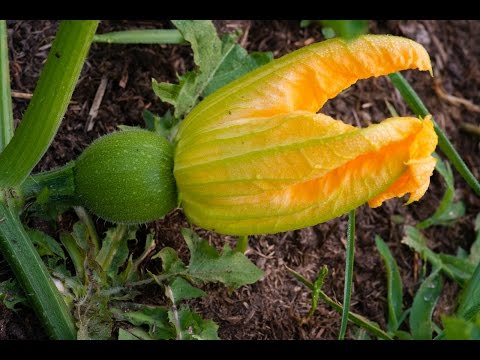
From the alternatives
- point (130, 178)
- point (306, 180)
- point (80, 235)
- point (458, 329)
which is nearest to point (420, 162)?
point (306, 180)

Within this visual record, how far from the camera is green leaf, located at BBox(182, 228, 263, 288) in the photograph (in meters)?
1.95

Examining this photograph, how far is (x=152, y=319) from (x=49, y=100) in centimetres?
66

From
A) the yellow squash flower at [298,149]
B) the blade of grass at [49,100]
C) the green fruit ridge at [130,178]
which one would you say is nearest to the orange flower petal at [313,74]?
the yellow squash flower at [298,149]

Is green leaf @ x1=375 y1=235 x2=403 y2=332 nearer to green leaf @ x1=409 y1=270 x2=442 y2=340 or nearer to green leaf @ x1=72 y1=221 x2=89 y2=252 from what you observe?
green leaf @ x1=409 y1=270 x2=442 y2=340

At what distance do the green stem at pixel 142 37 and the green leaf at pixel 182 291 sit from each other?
0.78 metres

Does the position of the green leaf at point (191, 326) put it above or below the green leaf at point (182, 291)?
below

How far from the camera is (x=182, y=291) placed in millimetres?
1919

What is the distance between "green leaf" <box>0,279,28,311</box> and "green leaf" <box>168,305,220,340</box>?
1.28ft

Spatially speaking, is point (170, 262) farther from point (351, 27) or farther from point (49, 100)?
point (351, 27)

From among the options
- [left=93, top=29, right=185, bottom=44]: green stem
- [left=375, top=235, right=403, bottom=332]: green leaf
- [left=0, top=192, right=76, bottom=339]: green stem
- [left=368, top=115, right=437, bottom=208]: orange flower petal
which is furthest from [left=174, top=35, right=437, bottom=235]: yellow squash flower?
[left=375, top=235, right=403, bottom=332]: green leaf

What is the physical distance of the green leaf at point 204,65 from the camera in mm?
2006

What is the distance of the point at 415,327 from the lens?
7.33 feet

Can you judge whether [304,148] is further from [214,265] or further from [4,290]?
[4,290]

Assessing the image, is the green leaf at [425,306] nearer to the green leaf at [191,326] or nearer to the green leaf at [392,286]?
the green leaf at [392,286]
